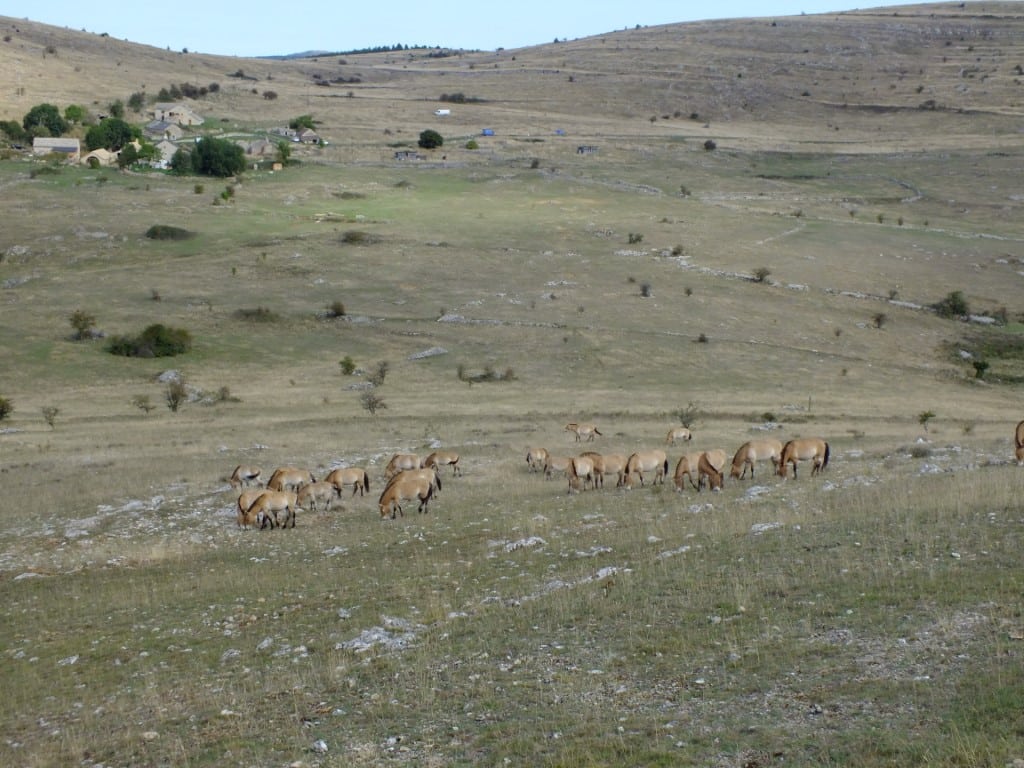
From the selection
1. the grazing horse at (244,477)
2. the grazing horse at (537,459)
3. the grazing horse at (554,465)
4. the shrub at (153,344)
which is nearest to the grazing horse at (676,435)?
the grazing horse at (537,459)

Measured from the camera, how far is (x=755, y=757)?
884 centimetres

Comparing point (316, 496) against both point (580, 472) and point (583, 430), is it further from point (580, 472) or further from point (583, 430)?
point (583, 430)

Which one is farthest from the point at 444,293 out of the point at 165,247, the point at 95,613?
the point at 95,613

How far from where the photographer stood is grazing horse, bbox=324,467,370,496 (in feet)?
81.6

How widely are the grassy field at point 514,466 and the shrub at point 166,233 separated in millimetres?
1190

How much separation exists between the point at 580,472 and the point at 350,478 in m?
5.38

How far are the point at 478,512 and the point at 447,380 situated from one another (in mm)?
25726

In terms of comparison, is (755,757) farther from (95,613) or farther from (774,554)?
(95,613)

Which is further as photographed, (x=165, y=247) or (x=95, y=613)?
(x=165, y=247)

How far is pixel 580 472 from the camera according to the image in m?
24.7

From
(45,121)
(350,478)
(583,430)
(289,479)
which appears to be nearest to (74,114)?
(45,121)

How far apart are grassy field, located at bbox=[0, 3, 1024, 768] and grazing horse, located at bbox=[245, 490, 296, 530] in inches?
19.8

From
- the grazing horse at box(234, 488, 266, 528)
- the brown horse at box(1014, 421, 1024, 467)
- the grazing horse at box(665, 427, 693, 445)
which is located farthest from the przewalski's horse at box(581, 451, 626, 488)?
the brown horse at box(1014, 421, 1024, 467)

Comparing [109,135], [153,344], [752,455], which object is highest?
[109,135]
